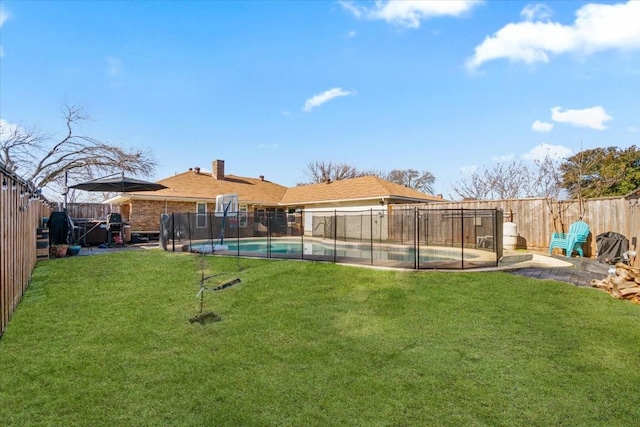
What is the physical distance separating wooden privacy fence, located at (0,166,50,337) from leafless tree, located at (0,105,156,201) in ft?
51.6

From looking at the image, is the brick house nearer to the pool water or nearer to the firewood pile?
the pool water

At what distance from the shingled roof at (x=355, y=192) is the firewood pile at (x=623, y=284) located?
1049cm

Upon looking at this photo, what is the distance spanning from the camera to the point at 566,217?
34.9ft

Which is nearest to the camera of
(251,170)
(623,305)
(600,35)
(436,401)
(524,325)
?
(436,401)

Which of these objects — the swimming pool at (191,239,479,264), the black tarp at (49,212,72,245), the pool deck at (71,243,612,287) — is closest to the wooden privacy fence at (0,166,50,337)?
the swimming pool at (191,239,479,264)

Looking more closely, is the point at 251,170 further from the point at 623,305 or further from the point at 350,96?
the point at 623,305

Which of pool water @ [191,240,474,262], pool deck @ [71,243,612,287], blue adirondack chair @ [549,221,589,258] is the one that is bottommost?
pool deck @ [71,243,612,287]

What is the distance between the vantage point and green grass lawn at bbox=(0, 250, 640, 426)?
2828 millimetres

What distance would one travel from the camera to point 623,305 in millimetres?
5246

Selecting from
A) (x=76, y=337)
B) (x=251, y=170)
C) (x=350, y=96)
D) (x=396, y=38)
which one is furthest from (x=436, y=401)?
(x=251, y=170)

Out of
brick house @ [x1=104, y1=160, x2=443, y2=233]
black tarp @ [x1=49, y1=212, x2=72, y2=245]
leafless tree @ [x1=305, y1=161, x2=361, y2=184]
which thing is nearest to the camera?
black tarp @ [x1=49, y1=212, x2=72, y2=245]

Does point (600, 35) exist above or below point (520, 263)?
above

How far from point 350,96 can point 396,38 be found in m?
6.13

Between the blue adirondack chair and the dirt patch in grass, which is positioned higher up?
the blue adirondack chair
